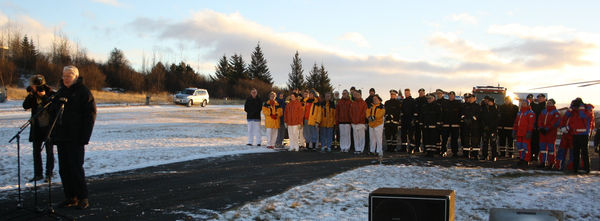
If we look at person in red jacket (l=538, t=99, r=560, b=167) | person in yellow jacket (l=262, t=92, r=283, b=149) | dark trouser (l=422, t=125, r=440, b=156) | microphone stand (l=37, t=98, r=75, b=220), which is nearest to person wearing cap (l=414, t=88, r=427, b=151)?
dark trouser (l=422, t=125, r=440, b=156)

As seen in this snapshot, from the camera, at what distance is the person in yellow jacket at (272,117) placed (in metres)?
15.8

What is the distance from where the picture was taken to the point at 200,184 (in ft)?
29.2

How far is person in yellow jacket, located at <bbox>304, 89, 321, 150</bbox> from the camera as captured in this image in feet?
50.9

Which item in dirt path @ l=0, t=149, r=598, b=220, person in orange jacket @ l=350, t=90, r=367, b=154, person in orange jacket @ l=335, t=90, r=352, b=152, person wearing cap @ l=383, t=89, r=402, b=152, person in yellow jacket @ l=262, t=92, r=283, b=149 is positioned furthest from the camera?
person in yellow jacket @ l=262, t=92, r=283, b=149

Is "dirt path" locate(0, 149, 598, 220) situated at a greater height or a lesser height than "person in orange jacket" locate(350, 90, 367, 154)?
lesser

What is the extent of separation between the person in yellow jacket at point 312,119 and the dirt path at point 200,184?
204 cm

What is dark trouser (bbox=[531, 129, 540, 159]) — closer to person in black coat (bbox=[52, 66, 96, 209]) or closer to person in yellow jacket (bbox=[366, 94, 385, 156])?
person in yellow jacket (bbox=[366, 94, 385, 156])

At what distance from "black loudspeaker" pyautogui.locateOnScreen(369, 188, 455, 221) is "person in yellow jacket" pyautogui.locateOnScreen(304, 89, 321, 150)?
10.9 m

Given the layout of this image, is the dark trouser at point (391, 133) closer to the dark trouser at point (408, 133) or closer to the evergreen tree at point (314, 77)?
the dark trouser at point (408, 133)

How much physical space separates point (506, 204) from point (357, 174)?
3.43 metres

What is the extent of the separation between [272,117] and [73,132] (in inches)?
375

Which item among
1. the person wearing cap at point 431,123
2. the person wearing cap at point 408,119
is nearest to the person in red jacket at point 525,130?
the person wearing cap at point 431,123

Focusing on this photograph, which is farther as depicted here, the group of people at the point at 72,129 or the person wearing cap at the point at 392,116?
the person wearing cap at the point at 392,116

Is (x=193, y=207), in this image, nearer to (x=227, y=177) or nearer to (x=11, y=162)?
(x=227, y=177)
